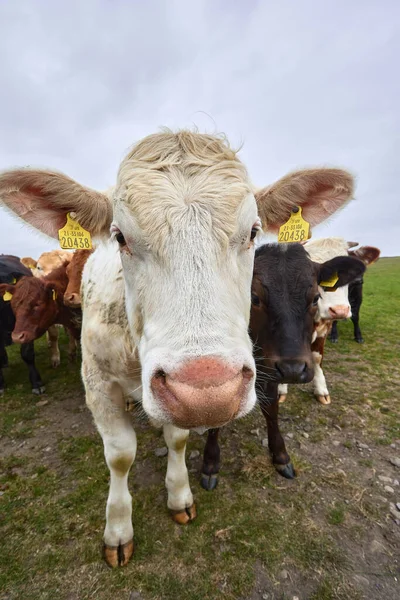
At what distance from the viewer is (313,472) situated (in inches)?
137

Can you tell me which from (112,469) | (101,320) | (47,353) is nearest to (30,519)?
(112,469)

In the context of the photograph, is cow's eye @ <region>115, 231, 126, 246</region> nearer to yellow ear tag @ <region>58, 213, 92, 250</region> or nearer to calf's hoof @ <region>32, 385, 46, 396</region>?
yellow ear tag @ <region>58, 213, 92, 250</region>

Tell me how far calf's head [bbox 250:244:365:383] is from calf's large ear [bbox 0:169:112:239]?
189 centimetres

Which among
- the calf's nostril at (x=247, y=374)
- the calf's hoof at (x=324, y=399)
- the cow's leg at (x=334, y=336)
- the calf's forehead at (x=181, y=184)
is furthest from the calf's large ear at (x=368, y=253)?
the calf's nostril at (x=247, y=374)

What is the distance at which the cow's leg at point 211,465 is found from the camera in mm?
3307

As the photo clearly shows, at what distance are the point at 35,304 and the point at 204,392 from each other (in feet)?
18.0

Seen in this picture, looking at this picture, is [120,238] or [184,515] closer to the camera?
[120,238]

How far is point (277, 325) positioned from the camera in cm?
320

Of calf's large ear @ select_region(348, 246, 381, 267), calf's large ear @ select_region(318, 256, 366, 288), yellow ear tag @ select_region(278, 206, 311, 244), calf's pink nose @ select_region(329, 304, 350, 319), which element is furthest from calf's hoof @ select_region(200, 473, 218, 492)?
calf's large ear @ select_region(348, 246, 381, 267)

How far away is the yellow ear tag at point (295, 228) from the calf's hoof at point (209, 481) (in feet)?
8.91

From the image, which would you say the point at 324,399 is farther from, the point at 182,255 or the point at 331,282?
the point at 182,255

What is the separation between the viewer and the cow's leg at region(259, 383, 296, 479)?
3.45 m

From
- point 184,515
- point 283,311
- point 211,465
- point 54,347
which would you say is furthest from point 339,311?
point 54,347

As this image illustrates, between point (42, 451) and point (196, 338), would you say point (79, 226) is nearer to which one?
point (196, 338)
